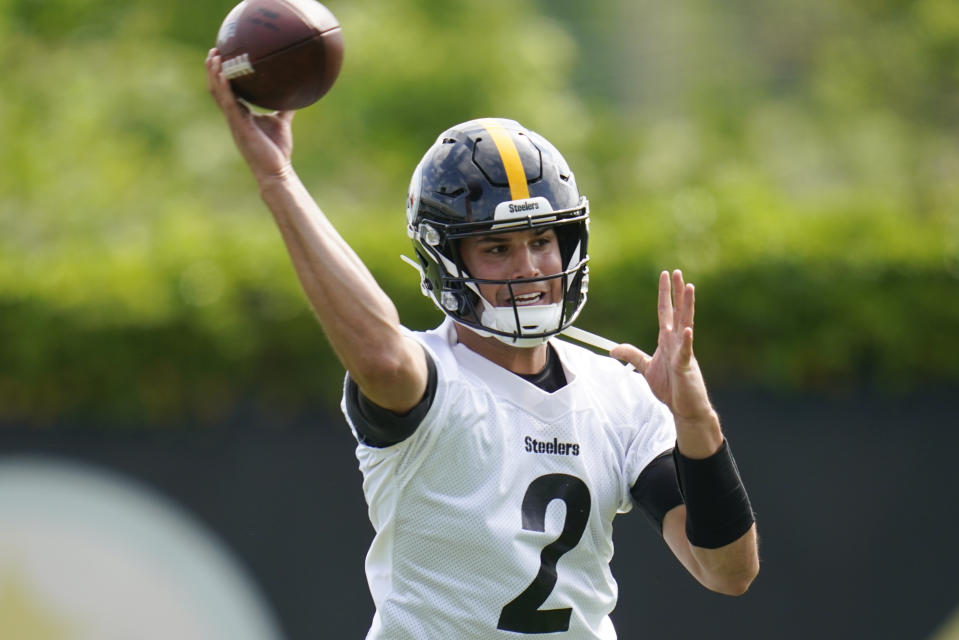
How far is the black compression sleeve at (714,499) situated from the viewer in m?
2.90

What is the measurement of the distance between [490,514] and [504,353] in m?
0.46

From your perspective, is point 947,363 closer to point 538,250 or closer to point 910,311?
point 910,311

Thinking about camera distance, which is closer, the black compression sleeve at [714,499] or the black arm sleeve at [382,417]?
the black arm sleeve at [382,417]

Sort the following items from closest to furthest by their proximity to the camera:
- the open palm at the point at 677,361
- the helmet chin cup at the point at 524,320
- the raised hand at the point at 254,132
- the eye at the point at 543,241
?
the raised hand at the point at 254,132, the open palm at the point at 677,361, the helmet chin cup at the point at 524,320, the eye at the point at 543,241

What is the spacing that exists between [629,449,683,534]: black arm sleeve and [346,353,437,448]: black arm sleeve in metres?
0.68

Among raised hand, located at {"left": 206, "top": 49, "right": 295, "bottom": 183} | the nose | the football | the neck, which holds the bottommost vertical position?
the neck

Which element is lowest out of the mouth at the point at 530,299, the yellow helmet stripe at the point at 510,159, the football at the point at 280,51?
the mouth at the point at 530,299

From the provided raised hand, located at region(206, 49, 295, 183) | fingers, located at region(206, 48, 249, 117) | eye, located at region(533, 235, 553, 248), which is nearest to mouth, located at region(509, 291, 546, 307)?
eye, located at region(533, 235, 553, 248)

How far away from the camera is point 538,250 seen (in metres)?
3.11

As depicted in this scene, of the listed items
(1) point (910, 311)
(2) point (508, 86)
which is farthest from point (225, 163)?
(1) point (910, 311)

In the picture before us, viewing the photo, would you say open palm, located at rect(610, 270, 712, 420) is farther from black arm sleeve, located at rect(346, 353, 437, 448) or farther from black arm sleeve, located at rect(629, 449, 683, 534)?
black arm sleeve, located at rect(346, 353, 437, 448)

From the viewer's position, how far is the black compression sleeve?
9.52ft

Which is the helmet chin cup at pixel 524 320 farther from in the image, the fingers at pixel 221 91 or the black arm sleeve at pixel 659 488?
the fingers at pixel 221 91

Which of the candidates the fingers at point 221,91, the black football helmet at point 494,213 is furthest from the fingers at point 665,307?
the fingers at point 221,91
